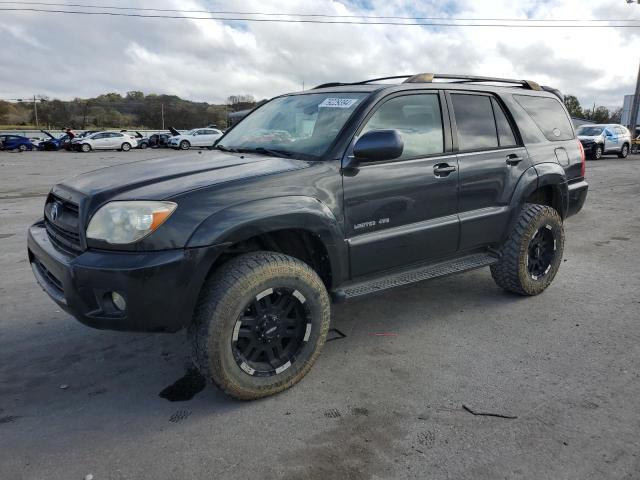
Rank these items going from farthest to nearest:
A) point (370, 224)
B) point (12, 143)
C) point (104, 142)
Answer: point (104, 142), point (12, 143), point (370, 224)

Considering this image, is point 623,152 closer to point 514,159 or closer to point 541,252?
point 541,252

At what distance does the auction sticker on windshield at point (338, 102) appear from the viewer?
11.2ft

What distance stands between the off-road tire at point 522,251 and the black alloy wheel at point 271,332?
2021 millimetres

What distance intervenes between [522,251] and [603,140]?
2054 centimetres

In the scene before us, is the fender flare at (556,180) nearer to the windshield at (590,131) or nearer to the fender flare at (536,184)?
the fender flare at (536,184)

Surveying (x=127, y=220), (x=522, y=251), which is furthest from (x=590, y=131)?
(x=127, y=220)

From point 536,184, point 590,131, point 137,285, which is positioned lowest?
point 137,285

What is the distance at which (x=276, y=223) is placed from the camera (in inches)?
109

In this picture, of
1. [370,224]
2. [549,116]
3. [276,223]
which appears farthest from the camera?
[549,116]

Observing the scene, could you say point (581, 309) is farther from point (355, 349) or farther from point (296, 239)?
point (296, 239)

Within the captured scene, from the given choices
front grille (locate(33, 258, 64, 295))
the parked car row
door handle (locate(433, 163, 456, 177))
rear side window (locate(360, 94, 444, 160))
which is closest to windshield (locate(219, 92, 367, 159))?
rear side window (locate(360, 94, 444, 160))

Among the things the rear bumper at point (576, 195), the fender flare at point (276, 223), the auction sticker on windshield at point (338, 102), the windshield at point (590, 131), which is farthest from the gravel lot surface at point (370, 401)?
the windshield at point (590, 131)

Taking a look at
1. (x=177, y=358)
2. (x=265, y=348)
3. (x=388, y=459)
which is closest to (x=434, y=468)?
(x=388, y=459)

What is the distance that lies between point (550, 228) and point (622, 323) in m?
0.93
